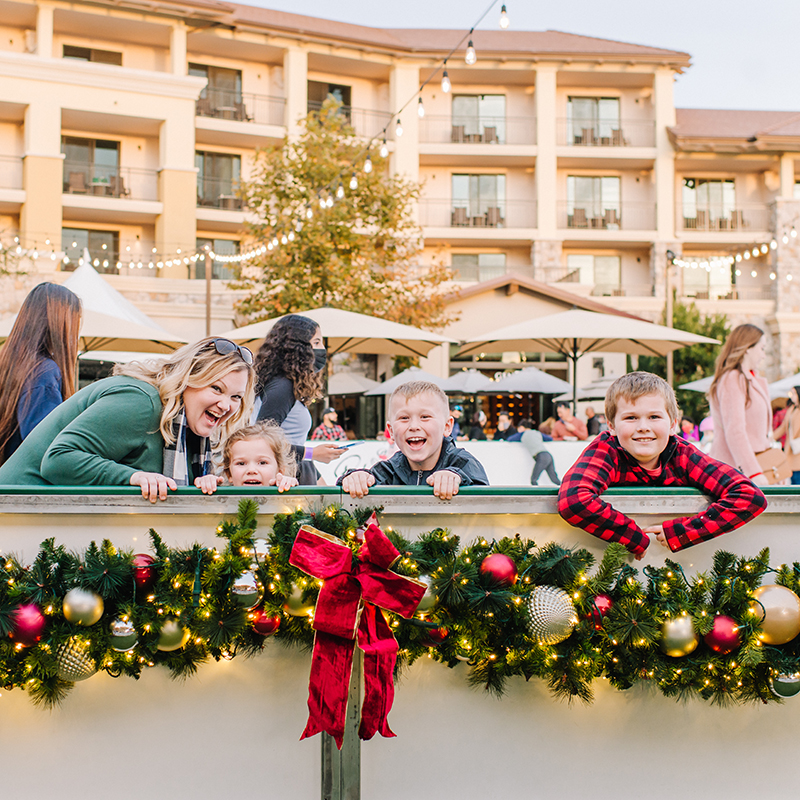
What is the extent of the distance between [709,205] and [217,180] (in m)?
20.1

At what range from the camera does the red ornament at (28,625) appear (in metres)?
2.23

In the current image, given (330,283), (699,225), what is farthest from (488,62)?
(330,283)

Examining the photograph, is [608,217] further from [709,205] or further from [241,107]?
[241,107]

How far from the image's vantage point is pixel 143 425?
2623mm

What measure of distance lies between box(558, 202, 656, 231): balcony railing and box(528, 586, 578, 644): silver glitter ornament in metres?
31.9

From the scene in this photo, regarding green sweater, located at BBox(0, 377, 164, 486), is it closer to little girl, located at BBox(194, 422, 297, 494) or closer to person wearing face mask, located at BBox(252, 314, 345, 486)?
little girl, located at BBox(194, 422, 297, 494)

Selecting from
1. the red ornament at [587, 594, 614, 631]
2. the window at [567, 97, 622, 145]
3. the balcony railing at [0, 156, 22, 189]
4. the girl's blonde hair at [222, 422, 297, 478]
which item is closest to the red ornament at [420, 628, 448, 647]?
the red ornament at [587, 594, 614, 631]

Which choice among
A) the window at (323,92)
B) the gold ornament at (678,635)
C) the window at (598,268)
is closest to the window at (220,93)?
the window at (323,92)

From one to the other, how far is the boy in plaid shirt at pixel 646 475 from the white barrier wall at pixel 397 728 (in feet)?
0.29

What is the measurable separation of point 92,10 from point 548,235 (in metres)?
18.2

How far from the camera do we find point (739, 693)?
2.40m

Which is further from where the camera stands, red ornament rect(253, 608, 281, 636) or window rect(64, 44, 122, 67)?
window rect(64, 44, 122, 67)

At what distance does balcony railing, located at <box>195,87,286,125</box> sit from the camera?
2972 cm

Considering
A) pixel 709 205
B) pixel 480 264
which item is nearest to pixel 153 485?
pixel 480 264
